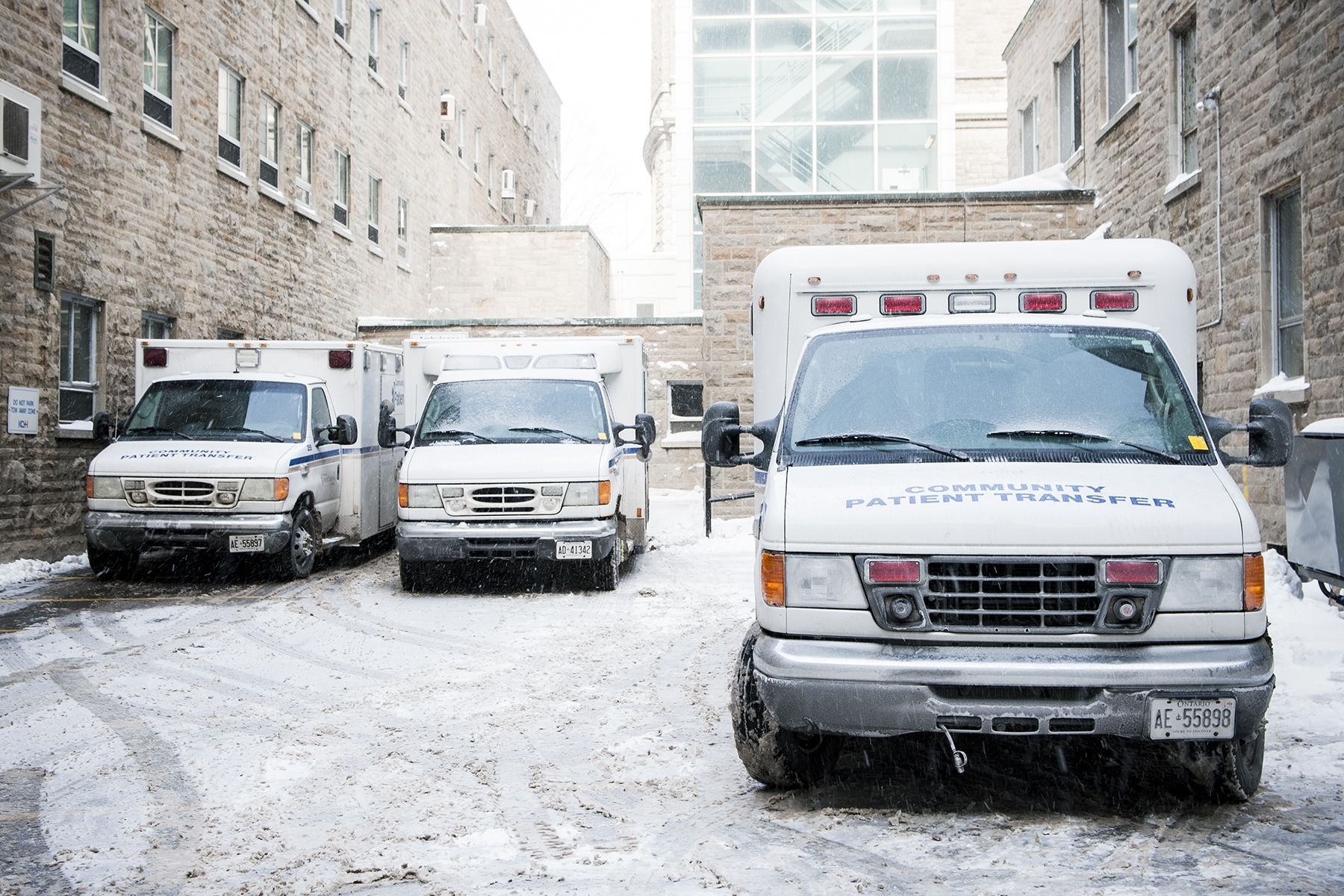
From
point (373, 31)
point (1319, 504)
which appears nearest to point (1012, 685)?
point (1319, 504)

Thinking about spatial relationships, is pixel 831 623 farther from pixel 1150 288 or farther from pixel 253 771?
pixel 1150 288

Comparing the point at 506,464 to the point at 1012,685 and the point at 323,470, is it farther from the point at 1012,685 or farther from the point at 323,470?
the point at 1012,685

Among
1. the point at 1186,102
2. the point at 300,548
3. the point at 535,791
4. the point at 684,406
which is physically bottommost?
the point at 535,791

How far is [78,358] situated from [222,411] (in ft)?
11.8

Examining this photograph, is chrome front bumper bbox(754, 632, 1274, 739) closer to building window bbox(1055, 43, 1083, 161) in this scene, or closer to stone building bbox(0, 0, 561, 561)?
stone building bbox(0, 0, 561, 561)

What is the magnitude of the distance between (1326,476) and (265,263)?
16961 millimetres

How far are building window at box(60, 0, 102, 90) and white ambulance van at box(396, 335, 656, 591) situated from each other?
5978 millimetres

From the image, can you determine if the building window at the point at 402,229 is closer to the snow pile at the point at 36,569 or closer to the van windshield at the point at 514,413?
the snow pile at the point at 36,569

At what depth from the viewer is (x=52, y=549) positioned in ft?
47.1

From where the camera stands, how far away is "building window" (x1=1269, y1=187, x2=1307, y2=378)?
498 inches

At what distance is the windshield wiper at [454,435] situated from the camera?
12.0 m

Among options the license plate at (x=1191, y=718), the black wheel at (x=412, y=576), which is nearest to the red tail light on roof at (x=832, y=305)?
the license plate at (x=1191, y=718)

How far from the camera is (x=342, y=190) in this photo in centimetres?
2575

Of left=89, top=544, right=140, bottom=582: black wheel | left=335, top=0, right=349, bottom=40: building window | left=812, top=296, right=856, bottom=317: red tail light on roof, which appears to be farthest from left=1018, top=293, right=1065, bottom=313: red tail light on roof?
left=335, top=0, right=349, bottom=40: building window
